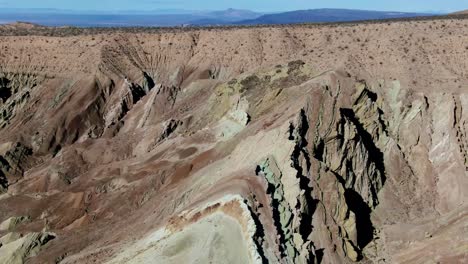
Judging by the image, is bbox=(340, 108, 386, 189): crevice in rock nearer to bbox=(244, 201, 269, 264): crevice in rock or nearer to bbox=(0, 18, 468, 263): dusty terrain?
bbox=(0, 18, 468, 263): dusty terrain

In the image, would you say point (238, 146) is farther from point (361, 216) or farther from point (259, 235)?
point (259, 235)

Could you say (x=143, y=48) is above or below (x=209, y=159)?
above

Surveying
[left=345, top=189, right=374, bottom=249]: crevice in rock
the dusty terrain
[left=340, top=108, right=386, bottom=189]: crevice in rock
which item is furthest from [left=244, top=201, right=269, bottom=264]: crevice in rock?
[left=340, top=108, right=386, bottom=189]: crevice in rock

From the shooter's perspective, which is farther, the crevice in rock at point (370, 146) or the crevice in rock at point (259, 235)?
the crevice in rock at point (370, 146)

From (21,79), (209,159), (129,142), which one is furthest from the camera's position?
(21,79)

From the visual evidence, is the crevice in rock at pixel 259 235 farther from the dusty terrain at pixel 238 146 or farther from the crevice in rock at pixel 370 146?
the crevice in rock at pixel 370 146

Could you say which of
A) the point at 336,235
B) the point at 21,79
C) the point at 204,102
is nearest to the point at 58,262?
the point at 336,235

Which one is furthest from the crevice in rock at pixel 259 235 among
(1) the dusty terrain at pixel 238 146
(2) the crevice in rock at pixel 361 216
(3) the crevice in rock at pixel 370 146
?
(3) the crevice in rock at pixel 370 146

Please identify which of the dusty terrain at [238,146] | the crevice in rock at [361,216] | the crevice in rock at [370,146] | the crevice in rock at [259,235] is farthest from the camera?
the crevice in rock at [370,146]

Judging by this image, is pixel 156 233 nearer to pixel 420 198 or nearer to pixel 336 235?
pixel 336 235
